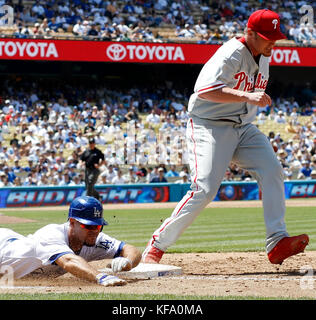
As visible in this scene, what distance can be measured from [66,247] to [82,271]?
10.3 inches

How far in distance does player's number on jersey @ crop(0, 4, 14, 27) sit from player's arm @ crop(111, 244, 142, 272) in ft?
68.2

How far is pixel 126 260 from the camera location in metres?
5.61

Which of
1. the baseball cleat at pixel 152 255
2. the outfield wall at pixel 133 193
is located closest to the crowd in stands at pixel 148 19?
the outfield wall at pixel 133 193

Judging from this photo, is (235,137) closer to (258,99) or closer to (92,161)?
(258,99)

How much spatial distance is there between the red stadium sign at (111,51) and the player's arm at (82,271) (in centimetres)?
2184

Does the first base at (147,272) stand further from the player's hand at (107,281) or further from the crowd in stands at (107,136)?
the crowd in stands at (107,136)

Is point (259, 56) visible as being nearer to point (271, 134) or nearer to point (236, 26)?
point (271, 134)

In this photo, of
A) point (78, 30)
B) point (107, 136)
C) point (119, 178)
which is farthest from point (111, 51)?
point (119, 178)

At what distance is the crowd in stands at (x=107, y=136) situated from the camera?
2191cm

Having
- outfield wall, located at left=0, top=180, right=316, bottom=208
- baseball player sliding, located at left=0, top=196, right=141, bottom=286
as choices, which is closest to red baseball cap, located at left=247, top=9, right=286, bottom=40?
baseball player sliding, located at left=0, top=196, right=141, bottom=286

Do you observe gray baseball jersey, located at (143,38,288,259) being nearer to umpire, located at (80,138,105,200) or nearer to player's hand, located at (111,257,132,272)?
player's hand, located at (111,257,132,272)

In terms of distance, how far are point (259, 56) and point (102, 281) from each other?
7.67ft

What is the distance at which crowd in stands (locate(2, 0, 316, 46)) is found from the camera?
27.5 meters

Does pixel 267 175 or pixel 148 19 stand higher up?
pixel 148 19
